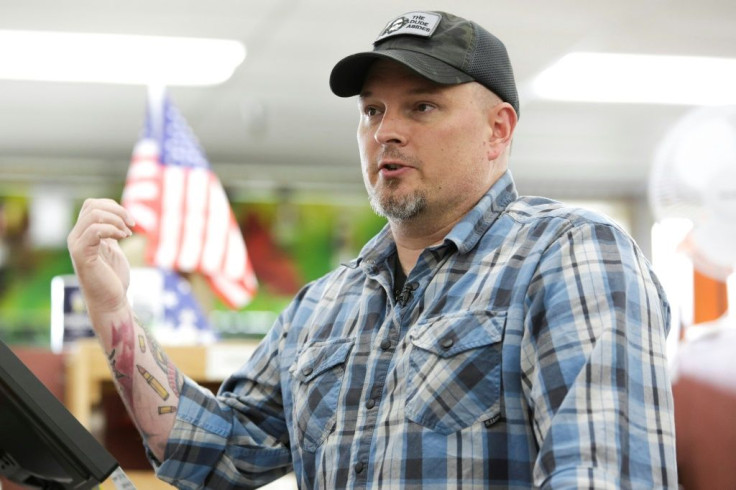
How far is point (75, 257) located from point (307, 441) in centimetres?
41

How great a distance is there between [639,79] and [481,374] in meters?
5.48

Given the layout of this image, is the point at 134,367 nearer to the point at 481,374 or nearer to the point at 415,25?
the point at 481,374

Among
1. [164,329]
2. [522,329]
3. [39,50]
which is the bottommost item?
[164,329]

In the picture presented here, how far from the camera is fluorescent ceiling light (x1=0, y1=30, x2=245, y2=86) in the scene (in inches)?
216

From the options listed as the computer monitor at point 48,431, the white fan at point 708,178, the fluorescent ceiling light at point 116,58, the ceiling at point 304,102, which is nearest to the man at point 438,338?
the computer monitor at point 48,431

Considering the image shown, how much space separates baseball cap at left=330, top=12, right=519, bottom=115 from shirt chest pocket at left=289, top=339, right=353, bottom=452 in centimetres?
40

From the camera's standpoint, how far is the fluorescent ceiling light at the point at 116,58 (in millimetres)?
5492

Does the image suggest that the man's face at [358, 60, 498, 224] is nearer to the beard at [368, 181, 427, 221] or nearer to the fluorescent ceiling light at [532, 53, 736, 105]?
the beard at [368, 181, 427, 221]

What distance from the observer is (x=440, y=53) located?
4.65 feet

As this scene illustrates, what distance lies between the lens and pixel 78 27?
5.24 meters

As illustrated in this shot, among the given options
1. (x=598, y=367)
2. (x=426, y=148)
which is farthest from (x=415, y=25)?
(x=598, y=367)

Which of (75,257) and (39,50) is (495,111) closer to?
(75,257)

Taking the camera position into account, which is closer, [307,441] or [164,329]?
[307,441]

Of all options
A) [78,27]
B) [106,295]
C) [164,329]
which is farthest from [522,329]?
[78,27]
